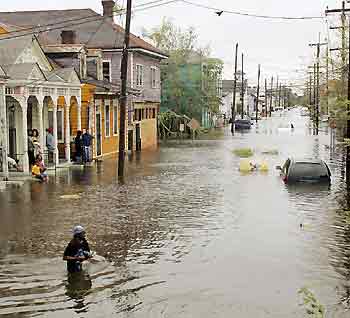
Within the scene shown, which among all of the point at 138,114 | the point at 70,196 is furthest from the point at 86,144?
the point at 138,114

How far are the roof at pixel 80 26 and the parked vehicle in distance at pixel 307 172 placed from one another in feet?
62.7

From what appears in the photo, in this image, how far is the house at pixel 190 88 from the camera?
66.5 m

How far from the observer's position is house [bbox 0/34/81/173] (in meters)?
25.6

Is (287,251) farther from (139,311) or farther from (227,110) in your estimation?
(227,110)

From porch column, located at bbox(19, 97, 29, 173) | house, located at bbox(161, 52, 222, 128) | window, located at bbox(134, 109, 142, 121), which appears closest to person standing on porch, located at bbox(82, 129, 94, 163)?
porch column, located at bbox(19, 97, 29, 173)

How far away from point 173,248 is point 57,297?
4.06 meters

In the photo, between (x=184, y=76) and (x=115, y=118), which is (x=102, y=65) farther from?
(x=184, y=76)

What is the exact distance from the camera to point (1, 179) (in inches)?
981

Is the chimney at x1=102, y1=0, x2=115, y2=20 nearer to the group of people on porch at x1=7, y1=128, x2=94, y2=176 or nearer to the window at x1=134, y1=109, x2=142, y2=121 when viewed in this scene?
the window at x1=134, y1=109, x2=142, y2=121

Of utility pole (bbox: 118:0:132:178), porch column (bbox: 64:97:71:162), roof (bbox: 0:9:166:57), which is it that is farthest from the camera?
roof (bbox: 0:9:166:57)

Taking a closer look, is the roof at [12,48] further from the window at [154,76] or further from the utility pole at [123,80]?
the window at [154,76]

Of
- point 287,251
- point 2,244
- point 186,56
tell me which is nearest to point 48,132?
point 2,244

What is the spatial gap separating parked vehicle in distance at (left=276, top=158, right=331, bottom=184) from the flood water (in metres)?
0.54

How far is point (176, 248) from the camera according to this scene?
1449 cm
